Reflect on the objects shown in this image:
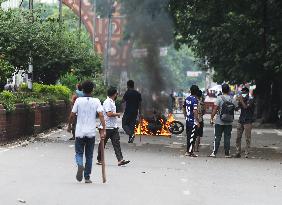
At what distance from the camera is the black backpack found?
20.8m

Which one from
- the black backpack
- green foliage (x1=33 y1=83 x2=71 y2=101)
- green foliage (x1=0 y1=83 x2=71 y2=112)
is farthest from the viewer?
green foliage (x1=33 y1=83 x2=71 y2=101)

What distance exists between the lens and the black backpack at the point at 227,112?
20.8 metres

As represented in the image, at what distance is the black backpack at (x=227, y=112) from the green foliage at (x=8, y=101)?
18.2ft

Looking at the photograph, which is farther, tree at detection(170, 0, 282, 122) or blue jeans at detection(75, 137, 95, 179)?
tree at detection(170, 0, 282, 122)

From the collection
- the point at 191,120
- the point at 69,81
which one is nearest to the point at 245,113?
the point at 191,120

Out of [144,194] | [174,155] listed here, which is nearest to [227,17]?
[174,155]

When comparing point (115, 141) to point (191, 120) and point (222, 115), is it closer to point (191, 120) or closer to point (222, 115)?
point (191, 120)

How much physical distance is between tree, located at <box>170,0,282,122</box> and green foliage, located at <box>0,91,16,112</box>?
7.30 metres

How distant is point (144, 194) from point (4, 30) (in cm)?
1707

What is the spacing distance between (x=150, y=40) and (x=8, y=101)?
7956 mm

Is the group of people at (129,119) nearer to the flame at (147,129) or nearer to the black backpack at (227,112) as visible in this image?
the black backpack at (227,112)

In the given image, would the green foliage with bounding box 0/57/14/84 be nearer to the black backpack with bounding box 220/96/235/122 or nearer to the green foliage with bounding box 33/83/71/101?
the green foliage with bounding box 33/83/71/101

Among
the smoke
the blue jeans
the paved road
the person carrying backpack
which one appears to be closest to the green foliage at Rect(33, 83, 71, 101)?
the smoke

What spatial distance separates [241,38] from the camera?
3775cm
